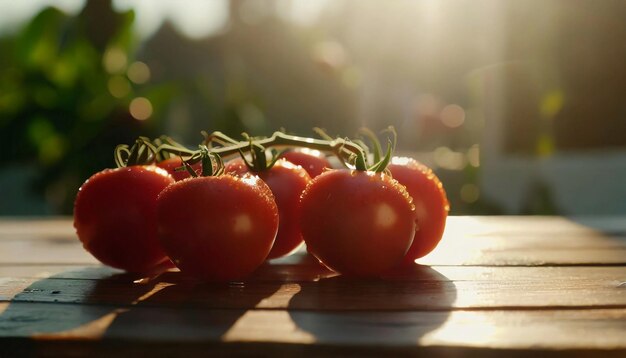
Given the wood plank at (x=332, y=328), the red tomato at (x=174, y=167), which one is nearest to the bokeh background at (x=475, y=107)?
the red tomato at (x=174, y=167)

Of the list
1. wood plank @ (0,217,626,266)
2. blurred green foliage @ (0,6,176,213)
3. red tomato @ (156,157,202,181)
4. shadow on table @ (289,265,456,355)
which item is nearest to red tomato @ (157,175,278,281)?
shadow on table @ (289,265,456,355)

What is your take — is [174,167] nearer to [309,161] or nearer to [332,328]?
[309,161]

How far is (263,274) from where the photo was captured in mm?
1232

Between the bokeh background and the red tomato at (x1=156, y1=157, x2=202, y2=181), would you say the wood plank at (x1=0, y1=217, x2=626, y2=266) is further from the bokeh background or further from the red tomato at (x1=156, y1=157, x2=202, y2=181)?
the bokeh background

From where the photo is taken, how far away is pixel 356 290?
3.48 feet

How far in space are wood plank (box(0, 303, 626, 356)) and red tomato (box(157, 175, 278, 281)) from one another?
17cm

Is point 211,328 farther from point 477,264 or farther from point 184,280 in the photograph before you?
point 477,264

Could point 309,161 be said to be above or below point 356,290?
above

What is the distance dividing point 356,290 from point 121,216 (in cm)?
41

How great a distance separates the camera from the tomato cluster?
110 cm

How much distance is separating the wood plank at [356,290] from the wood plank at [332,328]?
0.05 m

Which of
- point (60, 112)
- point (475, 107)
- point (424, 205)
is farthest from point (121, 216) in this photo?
point (475, 107)

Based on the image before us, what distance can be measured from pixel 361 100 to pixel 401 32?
665 centimetres

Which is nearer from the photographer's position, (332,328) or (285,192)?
(332,328)
